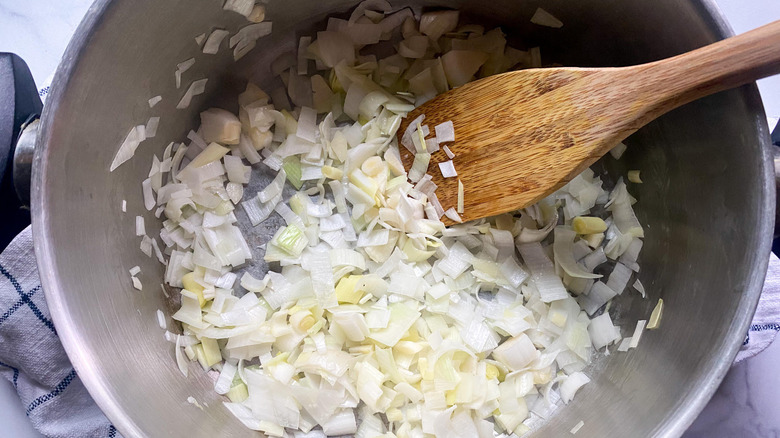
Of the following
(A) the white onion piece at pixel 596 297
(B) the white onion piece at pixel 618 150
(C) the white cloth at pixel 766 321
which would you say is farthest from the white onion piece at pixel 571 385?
(B) the white onion piece at pixel 618 150

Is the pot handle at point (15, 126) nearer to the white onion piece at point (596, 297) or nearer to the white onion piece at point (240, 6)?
the white onion piece at point (240, 6)

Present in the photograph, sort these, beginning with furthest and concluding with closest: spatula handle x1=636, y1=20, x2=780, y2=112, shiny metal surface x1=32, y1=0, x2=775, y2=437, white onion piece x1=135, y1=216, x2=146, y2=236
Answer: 1. white onion piece x1=135, y1=216, x2=146, y2=236
2. shiny metal surface x1=32, y1=0, x2=775, y2=437
3. spatula handle x1=636, y1=20, x2=780, y2=112

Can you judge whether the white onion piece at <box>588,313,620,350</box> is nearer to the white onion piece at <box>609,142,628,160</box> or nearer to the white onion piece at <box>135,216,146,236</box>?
the white onion piece at <box>609,142,628,160</box>

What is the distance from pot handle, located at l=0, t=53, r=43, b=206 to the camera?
91 cm

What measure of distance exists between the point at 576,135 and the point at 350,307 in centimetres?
55

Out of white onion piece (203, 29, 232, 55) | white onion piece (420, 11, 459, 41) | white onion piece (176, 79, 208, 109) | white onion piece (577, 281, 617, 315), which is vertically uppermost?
white onion piece (203, 29, 232, 55)

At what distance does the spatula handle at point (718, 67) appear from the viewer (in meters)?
0.71

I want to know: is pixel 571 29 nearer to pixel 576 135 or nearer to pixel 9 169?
pixel 576 135

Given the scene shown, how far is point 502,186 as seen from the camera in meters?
1.02

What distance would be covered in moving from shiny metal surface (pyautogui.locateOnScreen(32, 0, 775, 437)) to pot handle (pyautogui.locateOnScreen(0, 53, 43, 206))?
14 centimetres

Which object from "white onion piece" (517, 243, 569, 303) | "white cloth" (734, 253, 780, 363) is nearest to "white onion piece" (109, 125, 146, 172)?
"white onion piece" (517, 243, 569, 303)

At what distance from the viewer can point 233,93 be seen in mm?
1168

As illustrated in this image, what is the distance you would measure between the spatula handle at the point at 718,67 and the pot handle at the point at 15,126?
40.9 inches

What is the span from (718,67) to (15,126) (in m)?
1.17
